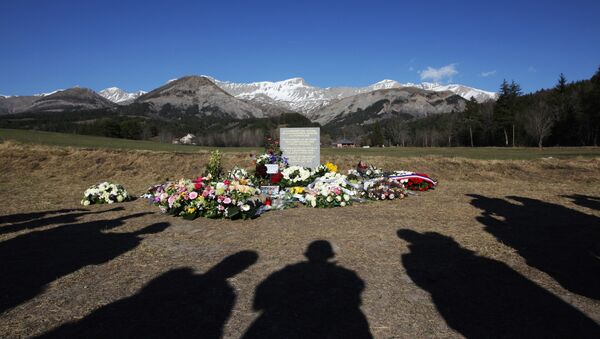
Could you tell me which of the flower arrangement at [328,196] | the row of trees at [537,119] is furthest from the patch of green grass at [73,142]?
the row of trees at [537,119]

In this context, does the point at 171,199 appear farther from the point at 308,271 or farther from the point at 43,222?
the point at 308,271

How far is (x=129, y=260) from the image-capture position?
604 cm

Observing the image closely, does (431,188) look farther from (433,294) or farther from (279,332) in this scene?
(279,332)

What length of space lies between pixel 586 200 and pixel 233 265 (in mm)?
12342

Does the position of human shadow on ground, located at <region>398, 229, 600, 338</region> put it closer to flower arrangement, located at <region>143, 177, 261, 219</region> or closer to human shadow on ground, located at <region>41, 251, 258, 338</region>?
human shadow on ground, located at <region>41, 251, 258, 338</region>

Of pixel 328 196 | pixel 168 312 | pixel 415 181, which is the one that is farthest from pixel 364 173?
pixel 168 312

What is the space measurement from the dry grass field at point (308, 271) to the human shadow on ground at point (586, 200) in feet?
0.23

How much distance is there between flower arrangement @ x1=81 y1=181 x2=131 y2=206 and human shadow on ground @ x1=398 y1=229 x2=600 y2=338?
34.1ft

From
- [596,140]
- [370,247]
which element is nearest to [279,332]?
[370,247]

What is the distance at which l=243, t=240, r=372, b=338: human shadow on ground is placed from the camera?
12.5 ft

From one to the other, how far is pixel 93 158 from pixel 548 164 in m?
27.3

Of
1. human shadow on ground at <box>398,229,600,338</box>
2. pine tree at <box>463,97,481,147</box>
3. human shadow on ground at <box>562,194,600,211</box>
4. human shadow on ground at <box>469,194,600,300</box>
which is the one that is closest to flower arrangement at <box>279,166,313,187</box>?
human shadow on ground at <box>469,194,600,300</box>

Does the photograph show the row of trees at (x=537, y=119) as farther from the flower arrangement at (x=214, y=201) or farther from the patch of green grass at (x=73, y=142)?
the flower arrangement at (x=214, y=201)

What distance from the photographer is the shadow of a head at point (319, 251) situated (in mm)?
6229
